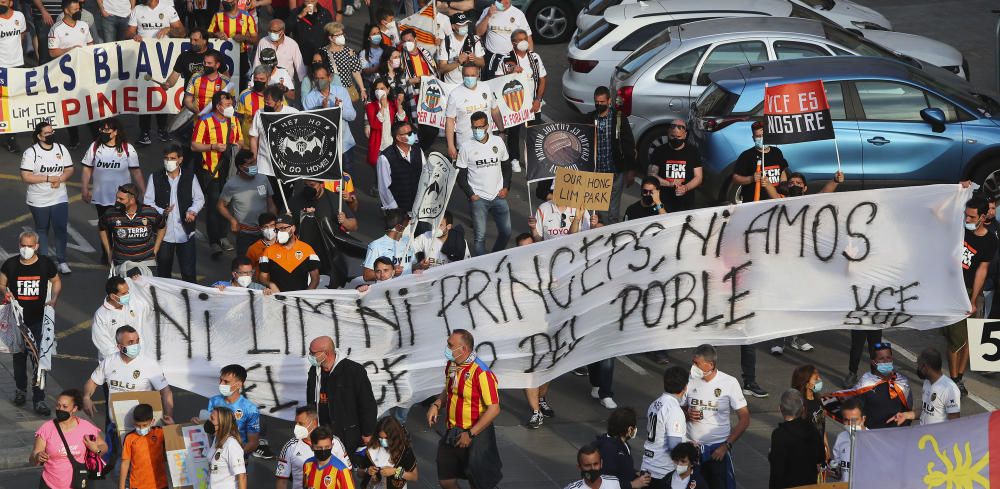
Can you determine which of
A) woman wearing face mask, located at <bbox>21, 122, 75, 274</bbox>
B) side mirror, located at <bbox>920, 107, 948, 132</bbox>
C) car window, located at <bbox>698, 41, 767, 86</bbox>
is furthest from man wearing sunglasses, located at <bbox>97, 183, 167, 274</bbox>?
side mirror, located at <bbox>920, 107, 948, 132</bbox>

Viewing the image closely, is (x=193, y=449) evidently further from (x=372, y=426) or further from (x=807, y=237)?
(x=807, y=237)

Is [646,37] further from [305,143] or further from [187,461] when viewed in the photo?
[187,461]

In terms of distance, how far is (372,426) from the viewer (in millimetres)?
12406

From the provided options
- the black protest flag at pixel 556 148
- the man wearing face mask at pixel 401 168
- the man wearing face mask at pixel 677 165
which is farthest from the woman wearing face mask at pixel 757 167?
the man wearing face mask at pixel 401 168

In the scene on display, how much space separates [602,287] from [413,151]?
398 cm

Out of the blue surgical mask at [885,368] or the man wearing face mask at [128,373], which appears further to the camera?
the man wearing face mask at [128,373]

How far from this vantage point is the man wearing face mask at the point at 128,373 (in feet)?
42.0

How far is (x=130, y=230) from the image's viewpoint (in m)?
15.2

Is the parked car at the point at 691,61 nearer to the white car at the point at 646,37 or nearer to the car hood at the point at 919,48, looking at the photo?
the white car at the point at 646,37

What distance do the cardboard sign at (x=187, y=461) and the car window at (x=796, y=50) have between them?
9143mm

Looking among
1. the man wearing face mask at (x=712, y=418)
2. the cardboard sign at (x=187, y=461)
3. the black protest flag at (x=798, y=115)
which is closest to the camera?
the man wearing face mask at (x=712, y=418)

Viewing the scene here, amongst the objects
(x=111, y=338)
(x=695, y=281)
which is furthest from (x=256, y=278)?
(x=695, y=281)

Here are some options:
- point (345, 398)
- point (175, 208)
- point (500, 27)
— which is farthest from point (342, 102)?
point (345, 398)

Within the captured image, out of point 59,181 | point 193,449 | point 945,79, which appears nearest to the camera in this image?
point 193,449
